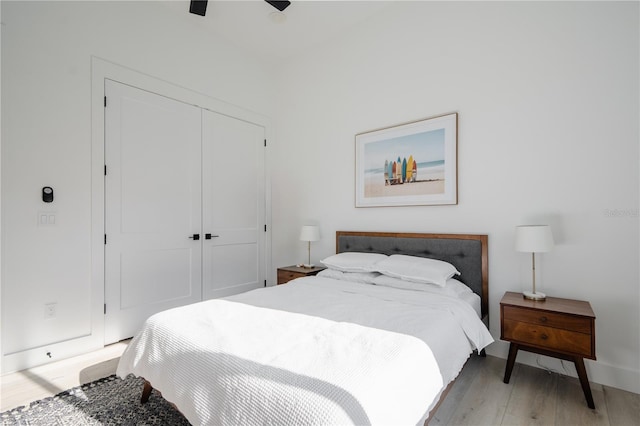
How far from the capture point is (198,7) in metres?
2.85

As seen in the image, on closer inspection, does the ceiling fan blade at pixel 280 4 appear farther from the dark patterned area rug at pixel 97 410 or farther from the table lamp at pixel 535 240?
the dark patterned area rug at pixel 97 410

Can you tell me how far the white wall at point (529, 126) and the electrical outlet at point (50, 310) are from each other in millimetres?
2633

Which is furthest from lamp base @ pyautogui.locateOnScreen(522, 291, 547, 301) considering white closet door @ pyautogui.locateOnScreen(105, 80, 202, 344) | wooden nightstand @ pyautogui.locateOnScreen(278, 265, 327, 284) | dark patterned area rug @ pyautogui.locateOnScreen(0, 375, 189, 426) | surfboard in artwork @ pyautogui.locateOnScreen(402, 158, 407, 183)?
white closet door @ pyautogui.locateOnScreen(105, 80, 202, 344)

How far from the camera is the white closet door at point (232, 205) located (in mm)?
3455

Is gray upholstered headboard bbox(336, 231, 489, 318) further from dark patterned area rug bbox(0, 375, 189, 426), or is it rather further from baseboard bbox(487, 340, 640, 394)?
dark patterned area rug bbox(0, 375, 189, 426)

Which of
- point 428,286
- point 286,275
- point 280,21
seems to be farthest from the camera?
point 286,275

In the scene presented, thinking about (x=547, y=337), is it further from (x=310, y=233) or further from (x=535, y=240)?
(x=310, y=233)

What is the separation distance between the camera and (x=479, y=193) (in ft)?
8.41

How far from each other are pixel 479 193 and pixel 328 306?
63.0 inches

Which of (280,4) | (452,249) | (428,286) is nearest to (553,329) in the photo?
(428,286)

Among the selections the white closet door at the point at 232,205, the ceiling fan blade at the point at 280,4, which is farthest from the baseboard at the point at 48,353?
the ceiling fan blade at the point at 280,4

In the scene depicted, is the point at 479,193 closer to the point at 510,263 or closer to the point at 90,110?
the point at 510,263

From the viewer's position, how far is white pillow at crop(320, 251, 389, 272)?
270cm

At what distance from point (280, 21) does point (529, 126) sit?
8.43 feet
